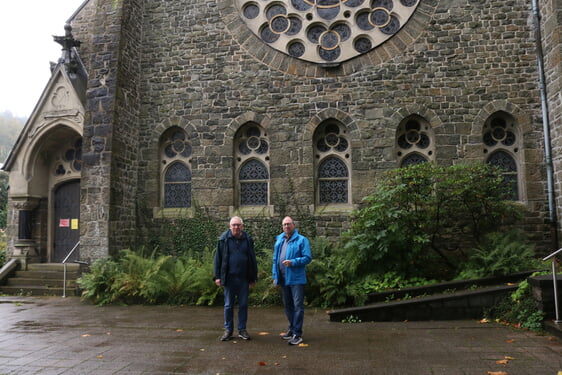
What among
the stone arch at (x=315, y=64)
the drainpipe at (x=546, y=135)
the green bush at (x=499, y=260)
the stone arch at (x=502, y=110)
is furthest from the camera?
the stone arch at (x=315, y=64)

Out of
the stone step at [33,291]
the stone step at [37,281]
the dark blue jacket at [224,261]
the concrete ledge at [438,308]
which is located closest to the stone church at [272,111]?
the stone step at [37,281]

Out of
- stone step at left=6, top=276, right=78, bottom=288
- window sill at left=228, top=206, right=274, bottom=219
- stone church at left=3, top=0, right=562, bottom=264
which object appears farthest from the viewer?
window sill at left=228, top=206, right=274, bottom=219

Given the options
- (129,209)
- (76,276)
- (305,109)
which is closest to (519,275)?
(305,109)

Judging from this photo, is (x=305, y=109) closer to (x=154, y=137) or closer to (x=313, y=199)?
(x=313, y=199)

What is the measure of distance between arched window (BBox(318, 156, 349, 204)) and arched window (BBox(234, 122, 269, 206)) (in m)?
1.49

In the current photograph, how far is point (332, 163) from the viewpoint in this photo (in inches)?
448

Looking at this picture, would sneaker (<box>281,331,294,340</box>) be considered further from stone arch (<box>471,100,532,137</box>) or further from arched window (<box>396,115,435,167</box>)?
stone arch (<box>471,100,532,137</box>)

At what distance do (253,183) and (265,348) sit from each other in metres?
6.65

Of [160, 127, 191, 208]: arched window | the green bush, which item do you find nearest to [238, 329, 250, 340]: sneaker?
the green bush

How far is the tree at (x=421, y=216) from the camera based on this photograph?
862 centimetres

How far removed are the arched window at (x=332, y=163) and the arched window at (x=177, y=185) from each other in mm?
3697

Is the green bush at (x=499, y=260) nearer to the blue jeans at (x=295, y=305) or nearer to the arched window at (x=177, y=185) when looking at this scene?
the blue jeans at (x=295, y=305)

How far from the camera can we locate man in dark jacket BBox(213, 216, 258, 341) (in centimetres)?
603

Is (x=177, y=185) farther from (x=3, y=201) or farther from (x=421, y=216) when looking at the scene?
(x=3, y=201)
